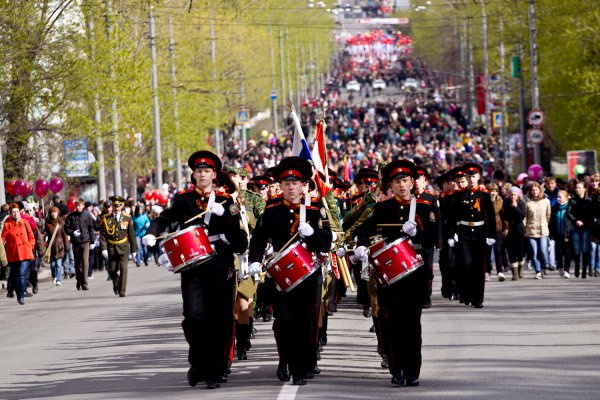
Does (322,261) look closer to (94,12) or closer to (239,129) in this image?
(94,12)

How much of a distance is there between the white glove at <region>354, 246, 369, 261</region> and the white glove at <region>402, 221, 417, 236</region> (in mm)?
365

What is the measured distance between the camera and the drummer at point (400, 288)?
1361 centimetres

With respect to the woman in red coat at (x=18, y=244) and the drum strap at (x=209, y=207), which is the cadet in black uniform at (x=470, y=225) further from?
the drum strap at (x=209, y=207)

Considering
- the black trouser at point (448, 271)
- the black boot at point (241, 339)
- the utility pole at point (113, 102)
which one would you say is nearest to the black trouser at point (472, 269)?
the black trouser at point (448, 271)

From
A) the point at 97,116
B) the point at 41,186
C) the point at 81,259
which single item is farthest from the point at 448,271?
the point at 97,116

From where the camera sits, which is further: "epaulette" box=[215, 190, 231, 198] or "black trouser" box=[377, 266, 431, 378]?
"epaulette" box=[215, 190, 231, 198]

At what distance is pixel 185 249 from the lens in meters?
13.8

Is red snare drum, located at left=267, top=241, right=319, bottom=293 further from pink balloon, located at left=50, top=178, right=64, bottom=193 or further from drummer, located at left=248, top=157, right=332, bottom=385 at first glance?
pink balloon, located at left=50, top=178, right=64, bottom=193

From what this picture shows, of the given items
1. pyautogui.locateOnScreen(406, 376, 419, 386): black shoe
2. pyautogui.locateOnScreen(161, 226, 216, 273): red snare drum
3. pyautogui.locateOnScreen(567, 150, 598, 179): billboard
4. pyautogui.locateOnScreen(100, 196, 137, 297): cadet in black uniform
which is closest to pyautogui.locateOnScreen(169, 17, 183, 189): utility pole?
pyautogui.locateOnScreen(567, 150, 598, 179): billboard

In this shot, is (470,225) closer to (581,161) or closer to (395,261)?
(395,261)

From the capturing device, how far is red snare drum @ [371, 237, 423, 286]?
13.7 m

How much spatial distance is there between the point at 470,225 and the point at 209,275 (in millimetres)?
9177

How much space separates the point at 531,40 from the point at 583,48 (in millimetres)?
1610

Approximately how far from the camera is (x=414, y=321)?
13719 mm
